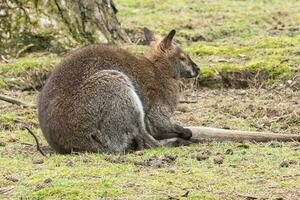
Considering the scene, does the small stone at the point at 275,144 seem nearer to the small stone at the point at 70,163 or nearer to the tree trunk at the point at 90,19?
the small stone at the point at 70,163

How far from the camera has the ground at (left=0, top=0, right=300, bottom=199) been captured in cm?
624

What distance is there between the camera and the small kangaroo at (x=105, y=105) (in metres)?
7.80

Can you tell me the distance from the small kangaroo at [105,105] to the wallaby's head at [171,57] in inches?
11.9

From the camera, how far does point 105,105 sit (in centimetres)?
792

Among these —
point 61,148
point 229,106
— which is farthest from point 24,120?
point 229,106

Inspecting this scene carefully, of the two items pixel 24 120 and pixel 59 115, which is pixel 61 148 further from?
pixel 24 120

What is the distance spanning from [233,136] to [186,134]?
1.52 feet

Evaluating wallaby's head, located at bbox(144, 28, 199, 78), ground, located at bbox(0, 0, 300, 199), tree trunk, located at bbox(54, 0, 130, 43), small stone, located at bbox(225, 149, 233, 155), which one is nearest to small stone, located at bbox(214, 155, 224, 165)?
ground, located at bbox(0, 0, 300, 199)

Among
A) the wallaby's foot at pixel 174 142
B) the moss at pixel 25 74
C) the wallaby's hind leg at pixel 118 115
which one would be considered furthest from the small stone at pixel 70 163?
the moss at pixel 25 74

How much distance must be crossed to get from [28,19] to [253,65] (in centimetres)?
325

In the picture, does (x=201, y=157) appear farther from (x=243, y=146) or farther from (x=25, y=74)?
(x=25, y=74)

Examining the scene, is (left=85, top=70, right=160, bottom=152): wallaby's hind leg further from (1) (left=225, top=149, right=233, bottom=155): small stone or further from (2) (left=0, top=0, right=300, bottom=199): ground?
(1) (left=225, top=149, right=233, bottom=155): small stone

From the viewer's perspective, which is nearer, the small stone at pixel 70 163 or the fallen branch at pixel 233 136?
the small stone at pixel 70 163

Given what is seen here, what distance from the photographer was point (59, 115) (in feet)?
25.4
